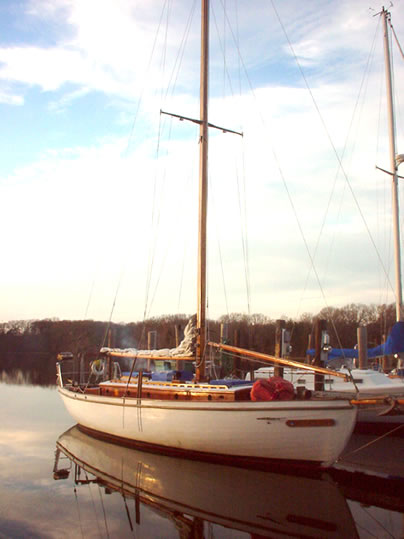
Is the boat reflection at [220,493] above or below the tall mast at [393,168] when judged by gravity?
below

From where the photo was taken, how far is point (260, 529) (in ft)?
27.0

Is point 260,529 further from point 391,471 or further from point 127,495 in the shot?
→ point 391,471

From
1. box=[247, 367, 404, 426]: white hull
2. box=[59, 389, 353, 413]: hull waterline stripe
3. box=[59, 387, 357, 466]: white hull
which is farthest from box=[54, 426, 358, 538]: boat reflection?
box=[247, 367, 404, 426]: white hull

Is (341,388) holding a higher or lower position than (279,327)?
lower

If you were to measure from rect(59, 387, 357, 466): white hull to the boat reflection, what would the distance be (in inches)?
18.7

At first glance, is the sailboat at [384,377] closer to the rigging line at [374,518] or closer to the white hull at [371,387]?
the white hull at [371,387]

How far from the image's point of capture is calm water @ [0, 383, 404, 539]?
8242 mm

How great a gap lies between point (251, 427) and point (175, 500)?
2.30 meters

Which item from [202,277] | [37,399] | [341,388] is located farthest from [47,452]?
[37,399]

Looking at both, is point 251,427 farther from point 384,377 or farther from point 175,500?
point 384,377

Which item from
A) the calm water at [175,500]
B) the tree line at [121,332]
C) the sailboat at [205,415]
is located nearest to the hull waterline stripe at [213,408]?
the sailboat at [205,415]

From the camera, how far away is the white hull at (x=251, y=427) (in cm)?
1066

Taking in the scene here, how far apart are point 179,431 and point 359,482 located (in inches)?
162

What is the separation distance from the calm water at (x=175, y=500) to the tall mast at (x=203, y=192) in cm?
333
